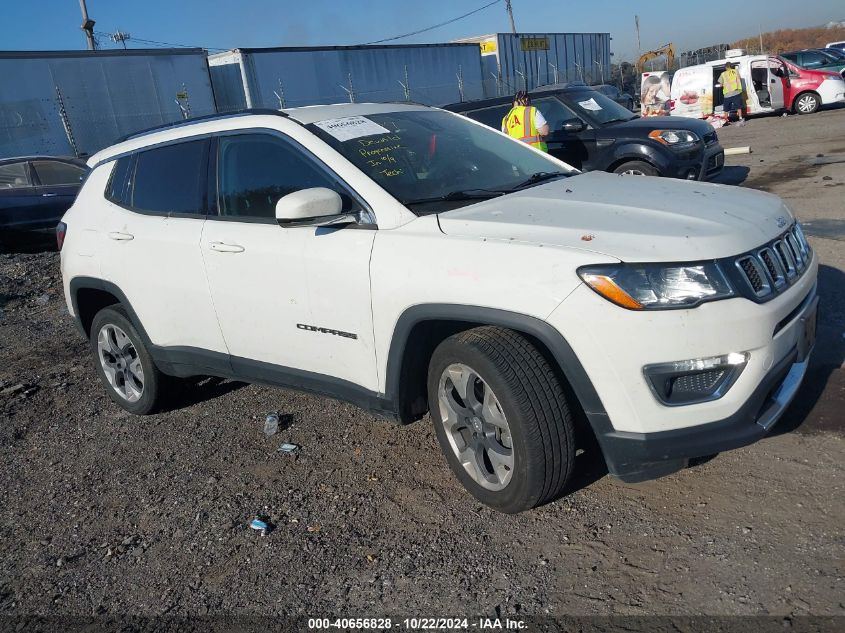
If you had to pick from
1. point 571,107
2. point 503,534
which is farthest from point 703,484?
point 571,107

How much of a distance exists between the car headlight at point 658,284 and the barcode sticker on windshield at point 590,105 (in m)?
7.87

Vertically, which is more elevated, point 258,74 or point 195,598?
point 258,74

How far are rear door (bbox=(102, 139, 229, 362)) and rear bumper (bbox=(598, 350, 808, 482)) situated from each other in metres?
2.34

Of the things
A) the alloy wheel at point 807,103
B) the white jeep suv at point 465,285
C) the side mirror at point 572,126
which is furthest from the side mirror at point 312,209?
the alloy wheel at point 807,103

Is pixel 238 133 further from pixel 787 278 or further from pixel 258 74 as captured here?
pixel 258 74

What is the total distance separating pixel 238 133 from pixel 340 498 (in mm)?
2052

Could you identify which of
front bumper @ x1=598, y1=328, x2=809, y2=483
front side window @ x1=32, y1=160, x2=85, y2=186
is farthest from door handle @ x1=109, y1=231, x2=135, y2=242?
front side window @ x1=32, y1=160, x2=85, y2=186

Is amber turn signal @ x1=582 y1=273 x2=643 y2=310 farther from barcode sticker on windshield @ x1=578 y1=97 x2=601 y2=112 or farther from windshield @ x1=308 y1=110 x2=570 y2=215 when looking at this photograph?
barcode sticker on windshield @ x1=578 y1=97 x2=601 y2=112

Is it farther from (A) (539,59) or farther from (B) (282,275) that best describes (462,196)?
(A) (539,59)

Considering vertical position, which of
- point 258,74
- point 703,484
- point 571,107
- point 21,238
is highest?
point 258,74

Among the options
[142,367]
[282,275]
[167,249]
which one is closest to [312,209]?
[282,275]

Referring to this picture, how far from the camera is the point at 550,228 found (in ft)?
9.61

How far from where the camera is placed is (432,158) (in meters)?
3.88

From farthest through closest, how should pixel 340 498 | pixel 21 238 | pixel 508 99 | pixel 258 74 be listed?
pixel 258 74, pixel 21 238, pixel 508 99, pixel 340 498
